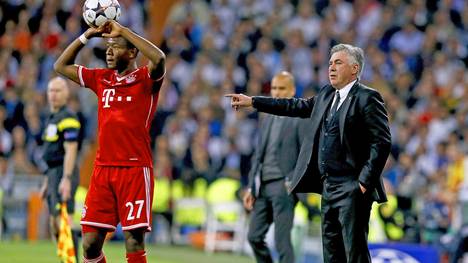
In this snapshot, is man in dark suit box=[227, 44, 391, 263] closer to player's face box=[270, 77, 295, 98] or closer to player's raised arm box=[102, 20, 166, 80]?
player's raised arm box=[102, 20, 166, 80]

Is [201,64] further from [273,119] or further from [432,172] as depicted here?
[273,119]

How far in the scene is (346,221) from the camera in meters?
9.26

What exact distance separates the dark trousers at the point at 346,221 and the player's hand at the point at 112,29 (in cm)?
206

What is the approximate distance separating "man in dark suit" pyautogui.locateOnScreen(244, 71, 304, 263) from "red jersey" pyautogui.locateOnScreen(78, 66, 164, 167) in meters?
2.73

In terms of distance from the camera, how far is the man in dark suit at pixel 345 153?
920 cm

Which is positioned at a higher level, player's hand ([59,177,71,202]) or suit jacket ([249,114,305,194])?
suit jacket ([249,114,305,194])

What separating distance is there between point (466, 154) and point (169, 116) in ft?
22.4

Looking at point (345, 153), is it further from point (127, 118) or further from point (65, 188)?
point (65, 188)

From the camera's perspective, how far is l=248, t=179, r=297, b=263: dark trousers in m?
11.9

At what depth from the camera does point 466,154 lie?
58.1ft

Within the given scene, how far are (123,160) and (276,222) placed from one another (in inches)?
118

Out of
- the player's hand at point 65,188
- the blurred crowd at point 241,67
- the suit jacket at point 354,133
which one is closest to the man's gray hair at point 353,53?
the suit jacket at point 354,133

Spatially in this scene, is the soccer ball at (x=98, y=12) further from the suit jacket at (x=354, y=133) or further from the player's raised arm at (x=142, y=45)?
the suit jacket at (x=354, y=133)

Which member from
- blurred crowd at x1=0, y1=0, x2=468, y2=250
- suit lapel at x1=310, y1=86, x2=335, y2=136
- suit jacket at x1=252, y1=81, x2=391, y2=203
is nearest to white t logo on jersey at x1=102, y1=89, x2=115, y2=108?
suit jacket at x1=252, y1=81, x2=391, y2=203
